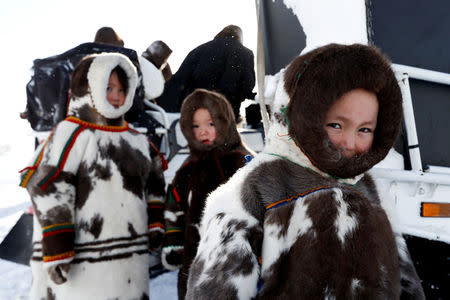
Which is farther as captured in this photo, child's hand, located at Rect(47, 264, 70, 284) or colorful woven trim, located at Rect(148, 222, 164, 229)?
colorful woven trim, located at Rect(148, 222, 164, 229)

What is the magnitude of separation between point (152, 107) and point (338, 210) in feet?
10.3

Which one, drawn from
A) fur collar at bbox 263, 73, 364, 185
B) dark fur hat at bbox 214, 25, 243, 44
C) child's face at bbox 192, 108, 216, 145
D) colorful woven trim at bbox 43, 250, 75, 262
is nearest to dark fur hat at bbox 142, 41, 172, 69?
dark fur hat at bbox 214, 25, 243, 44

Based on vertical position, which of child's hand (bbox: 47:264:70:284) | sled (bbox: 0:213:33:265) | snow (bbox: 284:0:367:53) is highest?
snow (bbox: 284:0:367:53)

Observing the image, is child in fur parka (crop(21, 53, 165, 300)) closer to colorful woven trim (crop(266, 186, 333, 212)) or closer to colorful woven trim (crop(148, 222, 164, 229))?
colorful woven trim (crop(148, 222, 164, 229))

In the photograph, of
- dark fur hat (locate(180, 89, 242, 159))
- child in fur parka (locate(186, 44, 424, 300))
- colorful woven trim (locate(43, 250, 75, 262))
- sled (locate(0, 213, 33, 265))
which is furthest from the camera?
sled (locate(0, 213, 33, 265))

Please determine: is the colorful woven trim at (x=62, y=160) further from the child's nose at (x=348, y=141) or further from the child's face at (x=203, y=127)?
the child's nose at (x=348, y=141)

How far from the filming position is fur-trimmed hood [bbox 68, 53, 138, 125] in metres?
2.26

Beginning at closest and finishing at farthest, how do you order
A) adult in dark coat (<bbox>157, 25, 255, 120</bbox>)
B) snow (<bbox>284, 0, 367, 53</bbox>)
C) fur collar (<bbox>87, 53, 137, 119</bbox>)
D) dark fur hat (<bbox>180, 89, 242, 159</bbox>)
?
snow (<bbox>284, 0, 367, 53</bbox>) < fur collar (<bbox>87, 53, 137, 119</bbox>) < dark fur hat (<bbox>180, 89, 242, 159</bbox>) < adult in dark coat (<bbox>157, 25, 255, 120</bbox>)

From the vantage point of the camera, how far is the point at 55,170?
2043 mm

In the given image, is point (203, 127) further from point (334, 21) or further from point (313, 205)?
point (313, 205)

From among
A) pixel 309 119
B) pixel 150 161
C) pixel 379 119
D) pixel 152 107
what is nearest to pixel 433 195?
pixel 379 119

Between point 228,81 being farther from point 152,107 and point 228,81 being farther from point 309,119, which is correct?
point 309,119

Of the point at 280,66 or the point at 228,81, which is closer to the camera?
the point at 280,66

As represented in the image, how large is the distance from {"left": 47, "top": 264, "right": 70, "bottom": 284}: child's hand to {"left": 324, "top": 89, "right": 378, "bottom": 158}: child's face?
1.79 meters
